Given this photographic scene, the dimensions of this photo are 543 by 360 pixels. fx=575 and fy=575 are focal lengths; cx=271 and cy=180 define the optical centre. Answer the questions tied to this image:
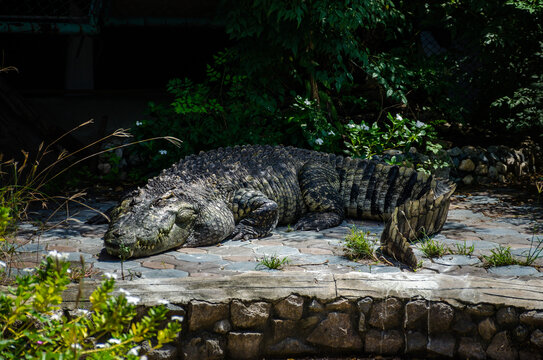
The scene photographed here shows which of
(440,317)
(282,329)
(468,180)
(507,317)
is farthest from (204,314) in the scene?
(468,180)

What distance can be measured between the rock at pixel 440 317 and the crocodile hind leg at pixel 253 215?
2.02 m

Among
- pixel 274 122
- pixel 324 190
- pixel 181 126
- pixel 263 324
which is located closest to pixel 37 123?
pixel 181 126

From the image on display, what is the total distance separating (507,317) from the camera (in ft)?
12.4

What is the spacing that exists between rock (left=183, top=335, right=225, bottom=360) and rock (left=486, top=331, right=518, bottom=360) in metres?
1.81

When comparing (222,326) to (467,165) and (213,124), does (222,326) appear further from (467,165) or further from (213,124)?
(467,165)

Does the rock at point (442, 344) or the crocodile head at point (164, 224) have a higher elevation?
the crocodile head at point (164, 224)

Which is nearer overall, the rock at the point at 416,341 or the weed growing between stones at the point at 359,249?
the rock at the point at 416,341

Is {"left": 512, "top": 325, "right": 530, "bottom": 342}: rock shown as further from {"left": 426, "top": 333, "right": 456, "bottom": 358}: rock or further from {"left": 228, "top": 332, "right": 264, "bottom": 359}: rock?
{"left": 228, "top": 332, "right": 264, "bottom": 359}: rock

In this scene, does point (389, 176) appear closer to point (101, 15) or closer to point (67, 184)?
point (67, 184)

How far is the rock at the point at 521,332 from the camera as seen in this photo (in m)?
3.77

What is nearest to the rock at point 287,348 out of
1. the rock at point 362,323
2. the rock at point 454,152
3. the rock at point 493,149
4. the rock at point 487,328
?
the rock at point 362,323

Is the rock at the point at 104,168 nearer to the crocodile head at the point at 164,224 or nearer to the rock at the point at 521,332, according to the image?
the crocodile head at the point at 164,224

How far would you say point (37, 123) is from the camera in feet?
28.2

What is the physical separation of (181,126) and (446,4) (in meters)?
4.33
